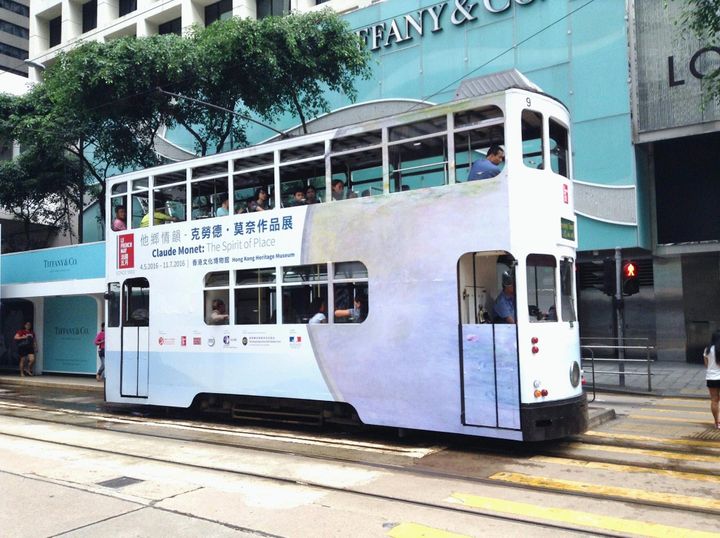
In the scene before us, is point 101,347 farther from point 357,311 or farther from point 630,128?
point 630,128

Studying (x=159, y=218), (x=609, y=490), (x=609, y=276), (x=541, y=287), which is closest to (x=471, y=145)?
(x=541, y=287)

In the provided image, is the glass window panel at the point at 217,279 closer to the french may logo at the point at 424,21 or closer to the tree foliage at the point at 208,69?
the tree foliage at the point at 208,69

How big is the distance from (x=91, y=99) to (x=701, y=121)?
17.3 metres

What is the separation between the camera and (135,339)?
11.3 meters

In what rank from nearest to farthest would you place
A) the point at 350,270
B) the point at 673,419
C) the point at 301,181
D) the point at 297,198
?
the point at 350,270
the point at 297,198
the point at 301,181
the point at 673,419

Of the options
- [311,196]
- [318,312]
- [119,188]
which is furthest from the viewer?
[119,188]

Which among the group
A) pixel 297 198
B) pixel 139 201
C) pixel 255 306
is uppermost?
pixel 139 201

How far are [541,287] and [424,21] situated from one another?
1651 cm

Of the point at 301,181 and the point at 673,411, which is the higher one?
the point at 301,181

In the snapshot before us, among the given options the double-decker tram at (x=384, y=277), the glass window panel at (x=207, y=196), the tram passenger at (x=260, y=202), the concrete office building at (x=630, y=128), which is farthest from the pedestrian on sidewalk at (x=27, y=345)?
the tram passenger at (x=260, y=202)

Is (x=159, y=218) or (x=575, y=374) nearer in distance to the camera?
(x=575, y=374)

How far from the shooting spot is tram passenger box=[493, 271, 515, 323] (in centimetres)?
752

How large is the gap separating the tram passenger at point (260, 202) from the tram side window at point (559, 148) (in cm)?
419

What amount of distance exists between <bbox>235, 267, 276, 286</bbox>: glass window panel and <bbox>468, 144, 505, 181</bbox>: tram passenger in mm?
3343
